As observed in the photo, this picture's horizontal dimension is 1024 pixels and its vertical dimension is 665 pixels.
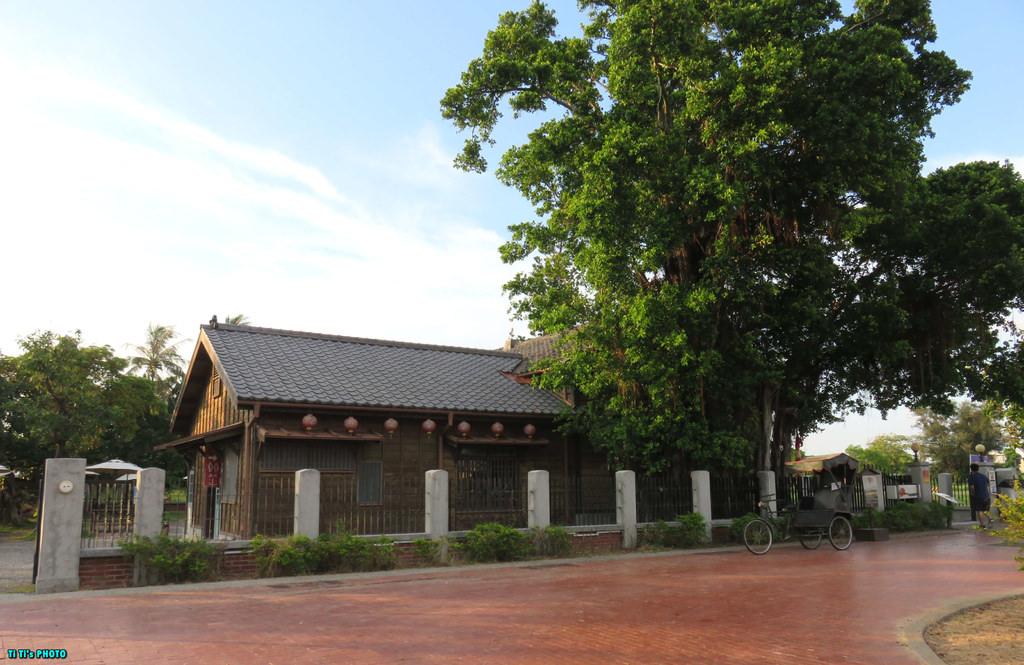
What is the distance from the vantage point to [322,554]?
43.5 feet

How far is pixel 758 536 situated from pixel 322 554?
29.6 feet

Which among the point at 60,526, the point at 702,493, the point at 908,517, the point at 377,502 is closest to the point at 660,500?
the point at 702,493

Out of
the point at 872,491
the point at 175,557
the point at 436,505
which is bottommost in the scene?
the point at 175,557

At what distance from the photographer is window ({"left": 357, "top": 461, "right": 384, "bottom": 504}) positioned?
17.9m

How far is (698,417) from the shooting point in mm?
18609

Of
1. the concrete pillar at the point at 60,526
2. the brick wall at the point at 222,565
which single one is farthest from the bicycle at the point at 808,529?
the concrete pillar at the point at 60,526

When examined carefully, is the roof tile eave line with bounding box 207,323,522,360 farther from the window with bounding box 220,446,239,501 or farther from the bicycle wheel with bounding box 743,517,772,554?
the bicycle wheel with bounding box 743,517,772,554

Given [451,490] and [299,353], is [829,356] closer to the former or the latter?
[451,490]

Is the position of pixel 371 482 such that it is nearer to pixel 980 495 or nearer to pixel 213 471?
pixel 213 471

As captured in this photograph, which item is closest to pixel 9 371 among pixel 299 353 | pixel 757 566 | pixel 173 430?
pixel 173 430

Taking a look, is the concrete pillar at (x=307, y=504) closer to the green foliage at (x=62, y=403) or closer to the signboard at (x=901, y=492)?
the signboard at (x=901, y=492)

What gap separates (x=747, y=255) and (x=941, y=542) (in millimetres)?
8487

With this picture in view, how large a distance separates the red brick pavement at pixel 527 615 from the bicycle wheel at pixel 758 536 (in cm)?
207

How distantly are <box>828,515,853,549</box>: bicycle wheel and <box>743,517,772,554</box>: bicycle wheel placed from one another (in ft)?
5.67
